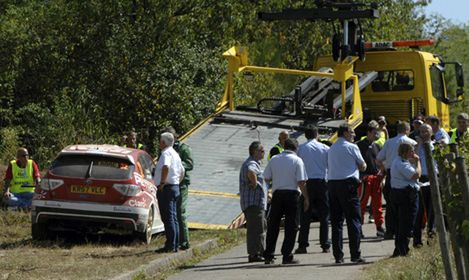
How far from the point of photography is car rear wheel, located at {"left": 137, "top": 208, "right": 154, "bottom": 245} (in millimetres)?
17684

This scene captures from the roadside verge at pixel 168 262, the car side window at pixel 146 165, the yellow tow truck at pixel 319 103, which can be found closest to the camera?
the roadside verge at pixel 168 262

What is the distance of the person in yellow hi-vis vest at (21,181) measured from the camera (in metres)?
20.5

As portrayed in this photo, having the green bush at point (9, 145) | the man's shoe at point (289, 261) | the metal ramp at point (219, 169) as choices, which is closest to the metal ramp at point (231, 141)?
the metal ramp at point (219, 169)

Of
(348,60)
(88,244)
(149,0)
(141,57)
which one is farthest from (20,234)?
(149,0)

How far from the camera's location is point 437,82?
84.2 feet

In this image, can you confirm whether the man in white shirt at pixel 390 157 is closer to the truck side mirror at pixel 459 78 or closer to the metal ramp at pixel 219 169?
the metal ramp at pixel 219 169

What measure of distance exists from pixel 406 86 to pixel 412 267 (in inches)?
472

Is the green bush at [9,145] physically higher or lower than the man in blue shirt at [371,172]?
lower

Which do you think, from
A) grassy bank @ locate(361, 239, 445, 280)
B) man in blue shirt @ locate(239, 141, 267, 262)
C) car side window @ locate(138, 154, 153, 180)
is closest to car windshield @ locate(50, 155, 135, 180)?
car side window @ locate(138, 154, 153, 180)

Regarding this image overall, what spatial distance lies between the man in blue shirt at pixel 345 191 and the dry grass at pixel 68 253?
8.11 ft

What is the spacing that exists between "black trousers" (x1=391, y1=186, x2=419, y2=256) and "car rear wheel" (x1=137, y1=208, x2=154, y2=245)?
13.3ft

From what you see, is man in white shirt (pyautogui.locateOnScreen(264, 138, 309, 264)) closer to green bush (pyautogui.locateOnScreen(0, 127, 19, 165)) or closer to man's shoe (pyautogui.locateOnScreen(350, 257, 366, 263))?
man's shoe (pyautogui.locateOnScreen(350, 257, 366, 263))

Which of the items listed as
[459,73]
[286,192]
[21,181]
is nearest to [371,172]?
[286,192]

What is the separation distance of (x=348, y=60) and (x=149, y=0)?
8.65 meters
